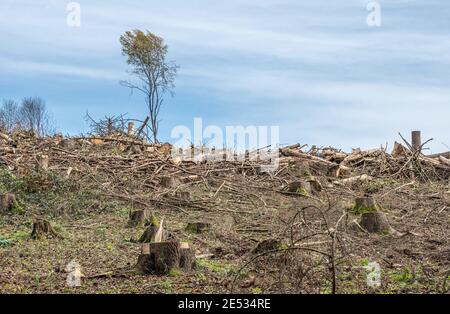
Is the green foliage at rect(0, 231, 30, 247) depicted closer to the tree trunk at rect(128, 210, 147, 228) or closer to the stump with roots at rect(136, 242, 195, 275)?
the tree trunk at rect(128, 210, 147, 228)

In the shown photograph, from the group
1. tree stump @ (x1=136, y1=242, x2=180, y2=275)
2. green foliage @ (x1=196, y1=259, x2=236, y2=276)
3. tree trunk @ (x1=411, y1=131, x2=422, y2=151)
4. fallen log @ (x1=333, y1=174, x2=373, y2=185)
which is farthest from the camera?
tree trunk @ (x1=411, y1=131, x2=422, y2=151)

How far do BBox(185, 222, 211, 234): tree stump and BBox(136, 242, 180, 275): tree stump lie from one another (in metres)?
2.77

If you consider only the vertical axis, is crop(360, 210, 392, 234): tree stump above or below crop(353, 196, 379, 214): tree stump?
below

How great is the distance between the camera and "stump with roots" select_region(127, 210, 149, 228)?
10.9 metres

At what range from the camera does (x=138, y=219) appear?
1094cm

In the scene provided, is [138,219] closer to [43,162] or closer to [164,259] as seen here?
[164,259]

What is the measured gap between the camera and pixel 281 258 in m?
6.74

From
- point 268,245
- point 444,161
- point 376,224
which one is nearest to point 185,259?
point 268,245

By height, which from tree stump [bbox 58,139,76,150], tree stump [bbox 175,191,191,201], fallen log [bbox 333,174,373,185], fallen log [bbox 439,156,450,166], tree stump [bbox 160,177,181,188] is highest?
tree stump [bbox 58,139,76,150]

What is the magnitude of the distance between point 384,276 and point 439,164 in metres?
11.8

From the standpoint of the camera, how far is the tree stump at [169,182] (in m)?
14.1

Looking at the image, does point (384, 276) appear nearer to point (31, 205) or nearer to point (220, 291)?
point (220, 291)

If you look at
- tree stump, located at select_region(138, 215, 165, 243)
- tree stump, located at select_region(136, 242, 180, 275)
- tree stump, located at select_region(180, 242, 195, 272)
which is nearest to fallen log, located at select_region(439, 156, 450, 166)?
tree stump, located at select_region(138, 215, 165, 243)

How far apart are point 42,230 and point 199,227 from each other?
2389mm
